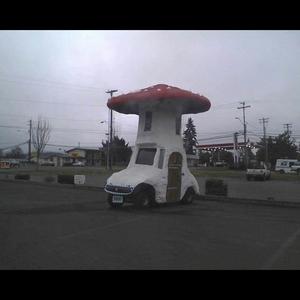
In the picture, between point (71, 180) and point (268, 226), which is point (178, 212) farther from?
point (71, 180)

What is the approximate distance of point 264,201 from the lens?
17500 mm

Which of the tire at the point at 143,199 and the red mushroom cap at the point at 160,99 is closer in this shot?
the tire at the point at 143,199

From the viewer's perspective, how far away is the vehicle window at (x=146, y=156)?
16.0 meters

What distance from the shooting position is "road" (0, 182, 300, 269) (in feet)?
24.1

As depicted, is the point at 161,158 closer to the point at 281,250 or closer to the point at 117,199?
the point at 117,199

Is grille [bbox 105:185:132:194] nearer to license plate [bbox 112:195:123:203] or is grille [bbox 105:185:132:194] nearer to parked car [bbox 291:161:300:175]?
license plate [bbox 112:195:123:203]

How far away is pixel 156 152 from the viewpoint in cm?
1602

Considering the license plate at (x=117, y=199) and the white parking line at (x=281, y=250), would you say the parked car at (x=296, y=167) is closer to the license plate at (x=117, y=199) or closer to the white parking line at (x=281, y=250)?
the license plate at (x=117, y=199)

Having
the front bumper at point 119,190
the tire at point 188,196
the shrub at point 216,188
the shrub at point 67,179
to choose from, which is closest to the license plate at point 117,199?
the front bumper at point 119,190

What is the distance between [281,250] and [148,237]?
2.83 metres

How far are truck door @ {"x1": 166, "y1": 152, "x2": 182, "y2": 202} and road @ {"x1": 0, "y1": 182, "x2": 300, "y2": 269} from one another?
0.71m

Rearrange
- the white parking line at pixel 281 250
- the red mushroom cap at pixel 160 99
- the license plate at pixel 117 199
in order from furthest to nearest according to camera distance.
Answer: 1. the red mushroom cap at pixel 160 99
2. the license plate at pixel 117 199
3. the white parking line at pixel 281 250
